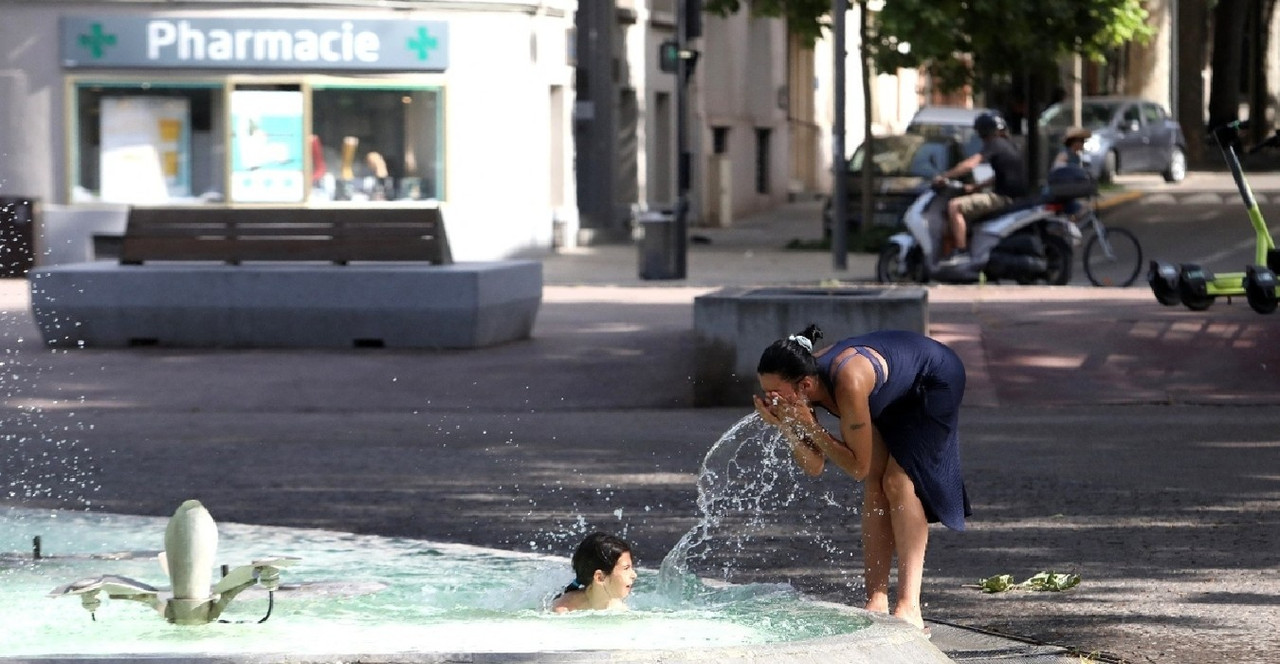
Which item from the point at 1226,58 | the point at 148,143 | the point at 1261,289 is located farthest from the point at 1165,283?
the point at 1226,58

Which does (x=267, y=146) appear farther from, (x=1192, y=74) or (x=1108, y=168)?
(x=1192, y=74)

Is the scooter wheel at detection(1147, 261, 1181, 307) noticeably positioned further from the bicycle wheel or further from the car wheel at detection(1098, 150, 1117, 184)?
the car wheel at detection(1098, 150, 1117, 184)

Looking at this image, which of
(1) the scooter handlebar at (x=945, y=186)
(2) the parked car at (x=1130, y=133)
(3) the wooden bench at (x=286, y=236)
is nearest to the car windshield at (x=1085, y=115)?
(2) the parked car at (x=1130, y=133)

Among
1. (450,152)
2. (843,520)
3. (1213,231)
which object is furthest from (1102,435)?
(1213,231)

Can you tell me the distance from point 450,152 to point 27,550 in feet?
63.5

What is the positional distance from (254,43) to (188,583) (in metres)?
20.9

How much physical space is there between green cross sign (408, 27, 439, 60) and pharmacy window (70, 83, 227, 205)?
242 cm

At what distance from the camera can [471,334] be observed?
49.1 ft

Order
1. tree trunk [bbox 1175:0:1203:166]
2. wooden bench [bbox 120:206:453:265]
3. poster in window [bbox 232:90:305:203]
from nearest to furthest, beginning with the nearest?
wooden bench [bbox 120:206:453:265]
poster in window [bbox 232:90:305:203]
tree trunk [bbox 1175:0:1203:166]

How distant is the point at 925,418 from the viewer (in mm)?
6449

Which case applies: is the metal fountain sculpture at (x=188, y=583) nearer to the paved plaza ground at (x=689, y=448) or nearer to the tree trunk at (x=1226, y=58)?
the paved plaza ground at (x=689, y=448)

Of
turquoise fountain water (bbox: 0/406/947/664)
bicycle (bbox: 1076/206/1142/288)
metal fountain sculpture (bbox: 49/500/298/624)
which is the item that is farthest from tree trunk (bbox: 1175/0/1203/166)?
metal fountain sculpture (bbox: 49/500/298/624)

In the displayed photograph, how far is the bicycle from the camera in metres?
20.1

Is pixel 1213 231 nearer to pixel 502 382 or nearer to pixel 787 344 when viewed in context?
pixel 502 382
